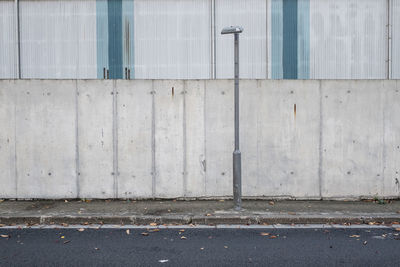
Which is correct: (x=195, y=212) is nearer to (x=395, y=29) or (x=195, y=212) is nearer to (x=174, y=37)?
(x=174, y=37)

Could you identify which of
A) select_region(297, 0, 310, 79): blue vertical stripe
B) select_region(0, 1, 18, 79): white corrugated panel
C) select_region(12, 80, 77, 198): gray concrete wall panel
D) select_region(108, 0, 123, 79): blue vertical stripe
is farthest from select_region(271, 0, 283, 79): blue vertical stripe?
select_region(0, 1, 18, 79): white corrugated panel

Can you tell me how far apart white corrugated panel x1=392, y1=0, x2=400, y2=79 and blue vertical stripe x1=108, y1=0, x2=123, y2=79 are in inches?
306

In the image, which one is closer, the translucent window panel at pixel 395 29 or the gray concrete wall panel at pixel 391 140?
the gray concrete wall panel at pixel 391 140

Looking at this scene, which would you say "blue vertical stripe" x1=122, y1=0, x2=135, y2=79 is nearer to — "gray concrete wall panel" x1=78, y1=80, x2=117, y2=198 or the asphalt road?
"gray concrete wall panel" x1=78, y1=80, x2=117, y2=198

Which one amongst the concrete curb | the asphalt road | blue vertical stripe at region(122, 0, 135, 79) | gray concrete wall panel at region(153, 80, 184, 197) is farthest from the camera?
blue vertical stripe at region(122, 0, 135, 79)

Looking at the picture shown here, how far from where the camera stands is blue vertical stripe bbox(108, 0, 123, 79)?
481 inches

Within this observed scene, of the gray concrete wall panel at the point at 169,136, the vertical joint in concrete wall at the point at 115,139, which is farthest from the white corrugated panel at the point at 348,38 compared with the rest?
the vertical joint in concrete wall at the point at 115,139

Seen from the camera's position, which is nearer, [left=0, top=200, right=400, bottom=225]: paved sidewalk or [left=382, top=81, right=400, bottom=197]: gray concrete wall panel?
[left=0, top=200, right=400, bottom=225]: paved sidewalk

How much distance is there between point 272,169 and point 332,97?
2.15 metres

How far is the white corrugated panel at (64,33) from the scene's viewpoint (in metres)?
12.2

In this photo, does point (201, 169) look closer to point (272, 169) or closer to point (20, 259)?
point (272, 169)

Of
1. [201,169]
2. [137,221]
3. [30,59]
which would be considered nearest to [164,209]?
[137,221]

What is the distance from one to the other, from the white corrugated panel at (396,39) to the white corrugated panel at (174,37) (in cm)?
526

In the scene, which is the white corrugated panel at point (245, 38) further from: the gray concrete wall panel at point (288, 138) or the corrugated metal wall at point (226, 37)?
the gray concrete wall panel at point (288, 138)
